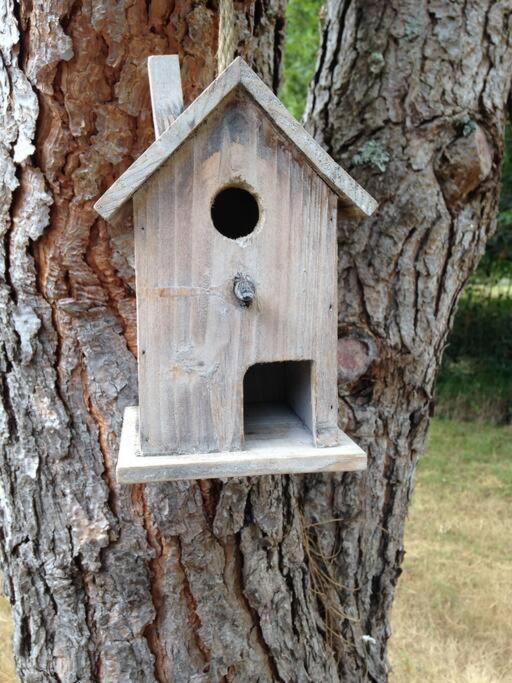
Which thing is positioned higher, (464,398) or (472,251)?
(472,251)

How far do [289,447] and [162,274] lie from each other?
1.53 feet

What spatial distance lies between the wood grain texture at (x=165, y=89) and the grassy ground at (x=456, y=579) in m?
2.92

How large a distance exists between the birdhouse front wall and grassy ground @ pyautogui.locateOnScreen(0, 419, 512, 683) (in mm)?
2413

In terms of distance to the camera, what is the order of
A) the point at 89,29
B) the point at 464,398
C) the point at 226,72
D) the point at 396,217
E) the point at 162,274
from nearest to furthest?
the point at 226,72 < the point at 162,274 < the point at 89,29 < the point at 396,217 < the point at 464,398

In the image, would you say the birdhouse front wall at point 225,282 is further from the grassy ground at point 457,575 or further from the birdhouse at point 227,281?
the grassy ground at point 457,575

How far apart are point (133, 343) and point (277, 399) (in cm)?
51

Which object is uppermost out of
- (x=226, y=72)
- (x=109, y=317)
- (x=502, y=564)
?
(x=226, y=72)

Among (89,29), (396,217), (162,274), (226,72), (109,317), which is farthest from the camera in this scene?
(396,217)

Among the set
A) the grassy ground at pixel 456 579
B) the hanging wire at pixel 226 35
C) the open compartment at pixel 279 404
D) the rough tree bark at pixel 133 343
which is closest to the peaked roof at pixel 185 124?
the hanging wire at pixel 226 35

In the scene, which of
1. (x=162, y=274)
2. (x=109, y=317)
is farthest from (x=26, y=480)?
(x=162, y=274)

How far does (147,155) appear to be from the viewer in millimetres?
1355

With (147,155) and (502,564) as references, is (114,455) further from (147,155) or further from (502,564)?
(502,564)

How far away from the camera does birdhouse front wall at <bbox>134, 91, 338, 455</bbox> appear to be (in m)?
1.44

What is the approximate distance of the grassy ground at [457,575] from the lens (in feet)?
11.2
